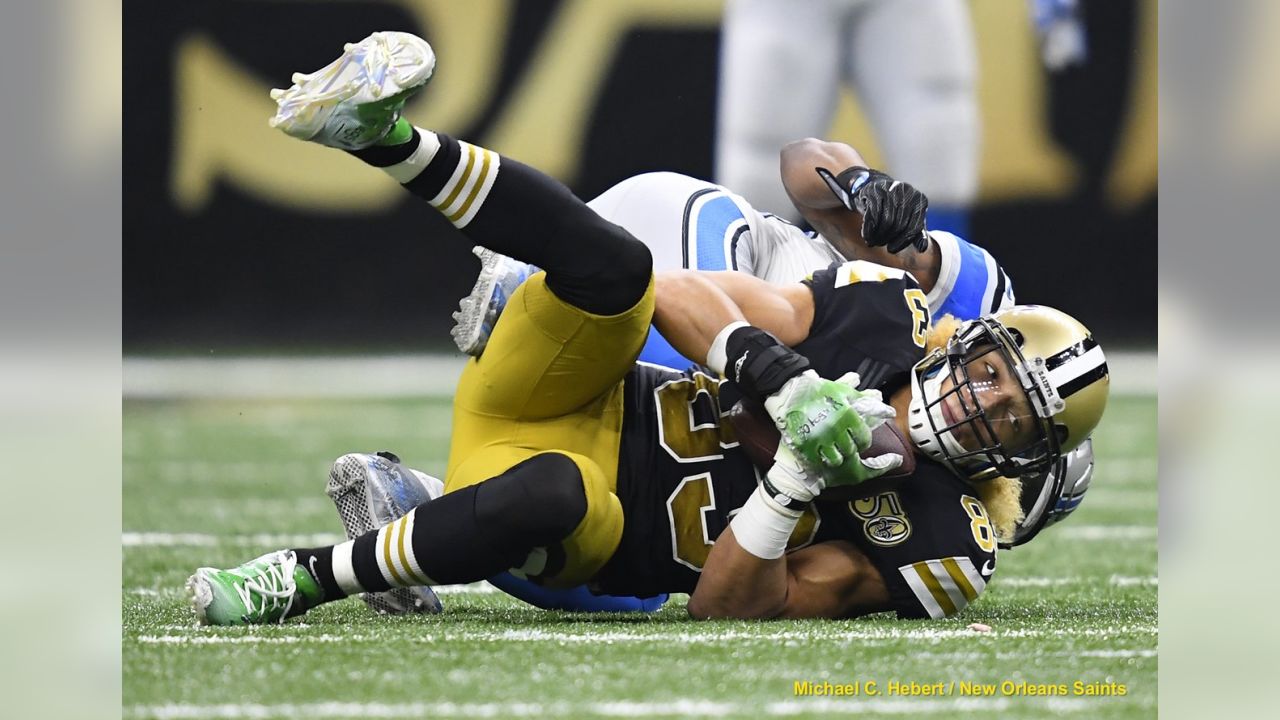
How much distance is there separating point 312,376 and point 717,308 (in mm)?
4610

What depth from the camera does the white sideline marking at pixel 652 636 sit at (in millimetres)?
2010

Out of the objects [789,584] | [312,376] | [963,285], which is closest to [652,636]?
[789,584]

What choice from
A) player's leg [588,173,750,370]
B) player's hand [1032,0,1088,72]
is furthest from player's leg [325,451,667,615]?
player's hand [1032,0,1088,72]

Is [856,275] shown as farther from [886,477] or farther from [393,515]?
[393,515]

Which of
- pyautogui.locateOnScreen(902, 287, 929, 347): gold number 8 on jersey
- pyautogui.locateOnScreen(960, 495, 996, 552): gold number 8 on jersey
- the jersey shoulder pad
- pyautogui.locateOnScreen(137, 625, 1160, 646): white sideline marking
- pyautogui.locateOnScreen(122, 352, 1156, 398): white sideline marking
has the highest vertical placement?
the jersey shoulder pad

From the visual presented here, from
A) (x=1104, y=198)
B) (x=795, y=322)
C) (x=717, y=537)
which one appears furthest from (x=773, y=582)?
(x=1104, y=198)

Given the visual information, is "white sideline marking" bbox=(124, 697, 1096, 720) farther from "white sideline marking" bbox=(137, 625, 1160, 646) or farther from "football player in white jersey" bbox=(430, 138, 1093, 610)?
"football player in white jersey" bbox=(430, 138, 1093, 610)

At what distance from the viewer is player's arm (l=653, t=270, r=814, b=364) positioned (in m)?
→ 2.22

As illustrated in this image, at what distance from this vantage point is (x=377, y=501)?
7.80ft

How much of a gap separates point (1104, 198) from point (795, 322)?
473 cm

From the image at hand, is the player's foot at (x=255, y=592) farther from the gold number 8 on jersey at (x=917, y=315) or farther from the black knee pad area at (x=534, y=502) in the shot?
the gold number 8 on jersey at (x=917, y=315)

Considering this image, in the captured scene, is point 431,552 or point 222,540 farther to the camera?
point 222,540

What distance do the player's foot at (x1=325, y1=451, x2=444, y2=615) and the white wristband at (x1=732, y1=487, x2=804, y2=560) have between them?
57 centimetres
